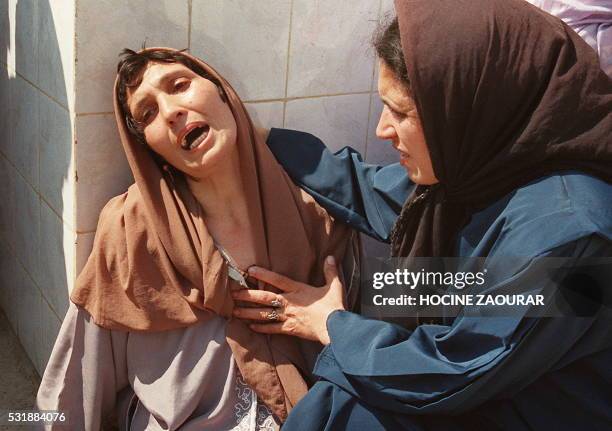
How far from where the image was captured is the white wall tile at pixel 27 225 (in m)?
2.52

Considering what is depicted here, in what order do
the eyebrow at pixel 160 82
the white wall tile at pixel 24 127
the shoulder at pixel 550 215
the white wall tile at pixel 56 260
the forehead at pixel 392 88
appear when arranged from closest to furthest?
the shoulder at pixel 550 215 → the forehead at pixel 392 88 → the eyebrow at pixel 160 82 → the white wall tile at pixel 56 260 → the white wall tile at pixel 24 127

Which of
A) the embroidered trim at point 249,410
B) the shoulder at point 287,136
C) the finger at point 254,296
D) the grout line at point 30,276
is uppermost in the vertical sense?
the shoulder at point 287,136

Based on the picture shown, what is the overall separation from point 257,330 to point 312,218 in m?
0.35

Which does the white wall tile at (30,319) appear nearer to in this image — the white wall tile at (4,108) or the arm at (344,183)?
the white wall tile at (4,108)

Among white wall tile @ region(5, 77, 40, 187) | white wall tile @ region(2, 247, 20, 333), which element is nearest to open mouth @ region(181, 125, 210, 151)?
white wall tile @ region(5, 77, 40, 187)

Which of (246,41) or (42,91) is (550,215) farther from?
(42,91)

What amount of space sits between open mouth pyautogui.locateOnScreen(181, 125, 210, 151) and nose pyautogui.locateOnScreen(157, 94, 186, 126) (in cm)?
5

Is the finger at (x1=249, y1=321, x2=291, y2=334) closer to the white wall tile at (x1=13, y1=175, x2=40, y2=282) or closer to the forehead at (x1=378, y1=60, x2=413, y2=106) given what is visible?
the forehead at (x1=378, y1=60, x2=413, y2=106)

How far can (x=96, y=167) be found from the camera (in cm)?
211

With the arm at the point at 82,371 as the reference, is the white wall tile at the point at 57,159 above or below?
above

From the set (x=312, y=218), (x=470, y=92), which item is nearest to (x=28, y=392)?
(x=312, y=218)

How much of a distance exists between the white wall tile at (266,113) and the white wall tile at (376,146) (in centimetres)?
38

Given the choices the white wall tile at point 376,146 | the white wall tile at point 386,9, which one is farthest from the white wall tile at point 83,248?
the white wall tile at point 386,9

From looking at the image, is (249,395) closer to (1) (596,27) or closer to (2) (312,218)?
(2) (312,218)
